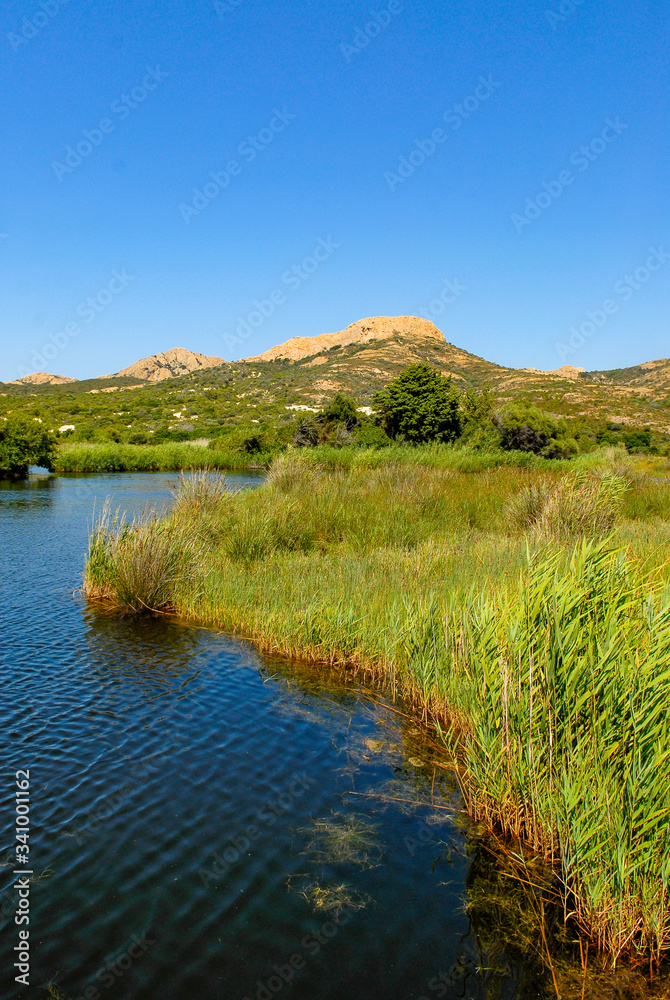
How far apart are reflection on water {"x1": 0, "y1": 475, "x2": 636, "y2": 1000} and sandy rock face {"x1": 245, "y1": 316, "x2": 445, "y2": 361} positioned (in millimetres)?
114509

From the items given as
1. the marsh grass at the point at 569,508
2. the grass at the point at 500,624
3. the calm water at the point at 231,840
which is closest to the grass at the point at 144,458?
the grass at the point at 500,624

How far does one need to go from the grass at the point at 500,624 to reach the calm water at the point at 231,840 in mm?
512

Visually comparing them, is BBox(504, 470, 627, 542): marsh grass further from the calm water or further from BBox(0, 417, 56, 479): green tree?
BBox(0, 417, 56, 479): green tree

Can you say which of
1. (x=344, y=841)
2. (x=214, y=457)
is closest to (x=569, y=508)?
(x=344, y=841)

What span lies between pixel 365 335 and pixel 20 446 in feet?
365

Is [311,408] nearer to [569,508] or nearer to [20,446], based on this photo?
[20,446]

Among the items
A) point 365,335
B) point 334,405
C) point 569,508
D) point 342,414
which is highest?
point 365,335

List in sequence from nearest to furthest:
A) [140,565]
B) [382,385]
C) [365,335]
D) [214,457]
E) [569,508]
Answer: [140,565] → [569,508] → [214,457] → [382,385] → [365,335]

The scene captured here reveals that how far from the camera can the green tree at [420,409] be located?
39.0 meters

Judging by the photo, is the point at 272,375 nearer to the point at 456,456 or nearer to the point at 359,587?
the point at 456,456

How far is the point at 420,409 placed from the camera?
39.1 meters

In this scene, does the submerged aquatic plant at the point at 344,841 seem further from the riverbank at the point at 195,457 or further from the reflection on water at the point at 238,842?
the riverbank at the point at 195,457

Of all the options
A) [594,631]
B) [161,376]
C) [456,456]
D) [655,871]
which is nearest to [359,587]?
[594,631]

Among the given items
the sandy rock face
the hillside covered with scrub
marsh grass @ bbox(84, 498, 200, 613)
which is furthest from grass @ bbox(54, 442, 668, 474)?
the sandy rock face
